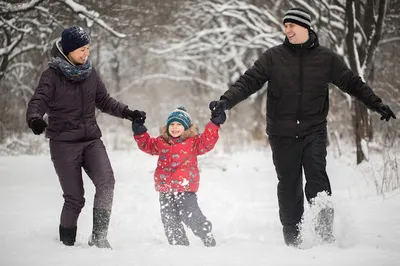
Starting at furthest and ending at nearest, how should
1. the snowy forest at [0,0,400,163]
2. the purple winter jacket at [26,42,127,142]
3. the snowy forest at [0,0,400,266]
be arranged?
the snowy forest at [0,0,400,163] < the purple winter jacket at [26,42,127,142] < the snowy forest at [0,0,400,266]

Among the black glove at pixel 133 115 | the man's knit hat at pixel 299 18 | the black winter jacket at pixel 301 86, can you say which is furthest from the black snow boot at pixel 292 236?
the man's knit hat at pixel 299 18

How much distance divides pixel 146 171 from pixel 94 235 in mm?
5870

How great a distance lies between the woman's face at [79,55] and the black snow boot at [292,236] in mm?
2189

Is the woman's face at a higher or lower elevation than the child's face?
higher

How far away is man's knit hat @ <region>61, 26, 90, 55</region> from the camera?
396 centimetres

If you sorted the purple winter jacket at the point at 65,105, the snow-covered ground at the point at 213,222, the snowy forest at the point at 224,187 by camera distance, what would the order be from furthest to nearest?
the purple winter jacket at the point at 65,105
the snowy forest at the point at 224,187
the snow-covered ground at the point at 213,222

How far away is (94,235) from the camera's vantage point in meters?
3.95

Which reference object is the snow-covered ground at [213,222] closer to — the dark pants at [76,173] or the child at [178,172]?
the child at [178,172]

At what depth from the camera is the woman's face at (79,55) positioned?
13.1 feet

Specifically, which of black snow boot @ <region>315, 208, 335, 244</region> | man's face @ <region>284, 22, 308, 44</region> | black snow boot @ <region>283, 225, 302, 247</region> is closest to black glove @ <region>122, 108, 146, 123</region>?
man's face @ <region>284, 22, 308, 44</region>

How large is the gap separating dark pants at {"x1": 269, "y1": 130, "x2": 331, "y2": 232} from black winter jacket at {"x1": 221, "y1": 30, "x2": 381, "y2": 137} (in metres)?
0.08

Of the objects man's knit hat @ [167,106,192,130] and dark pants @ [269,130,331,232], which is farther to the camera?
man's knit hat @ [167,106,192,130]

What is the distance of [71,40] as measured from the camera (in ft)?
13.0

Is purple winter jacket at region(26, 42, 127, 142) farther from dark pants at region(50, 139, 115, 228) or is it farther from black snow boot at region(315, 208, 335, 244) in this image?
black snow boot at region(315, 208, 335, 244)
